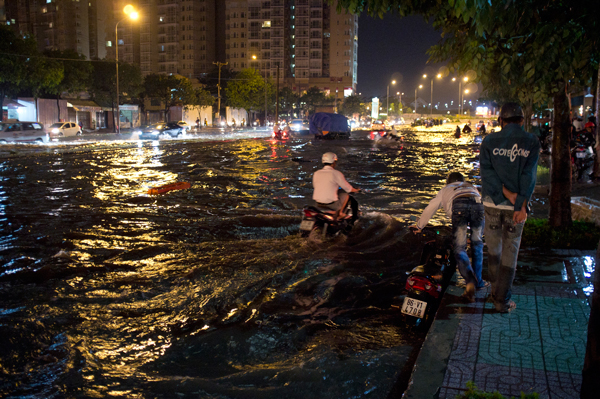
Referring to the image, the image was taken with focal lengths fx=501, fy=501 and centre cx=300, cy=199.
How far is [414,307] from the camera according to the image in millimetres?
5277

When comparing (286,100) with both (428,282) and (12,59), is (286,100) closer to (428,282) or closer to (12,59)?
(12,59)

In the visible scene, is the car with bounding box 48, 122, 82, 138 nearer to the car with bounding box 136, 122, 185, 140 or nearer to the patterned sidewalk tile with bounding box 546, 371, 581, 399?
the car with bounding box 136, 122, 185, 140

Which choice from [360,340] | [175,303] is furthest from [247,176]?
[360,340]

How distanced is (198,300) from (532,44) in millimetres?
5232

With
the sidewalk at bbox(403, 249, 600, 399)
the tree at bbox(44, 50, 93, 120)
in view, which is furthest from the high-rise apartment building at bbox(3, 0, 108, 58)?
the sidewalk at bbox(403, 249, 600, 399)

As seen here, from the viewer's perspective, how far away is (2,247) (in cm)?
884

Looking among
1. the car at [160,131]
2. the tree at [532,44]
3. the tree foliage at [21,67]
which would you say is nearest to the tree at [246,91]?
the car at [160,131]

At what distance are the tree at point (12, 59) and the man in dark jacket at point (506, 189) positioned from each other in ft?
153

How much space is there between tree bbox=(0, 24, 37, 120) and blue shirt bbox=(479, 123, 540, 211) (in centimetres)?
4655

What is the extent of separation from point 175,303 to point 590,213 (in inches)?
324

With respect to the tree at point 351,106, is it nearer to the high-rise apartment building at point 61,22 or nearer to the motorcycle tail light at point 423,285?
the high-rise apartment building at point 61,22

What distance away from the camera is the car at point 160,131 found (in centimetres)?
Answer: 4562

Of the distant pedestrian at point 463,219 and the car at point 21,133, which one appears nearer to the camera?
the distant pedestrian at point 463,219

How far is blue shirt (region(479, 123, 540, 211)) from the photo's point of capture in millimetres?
4867
